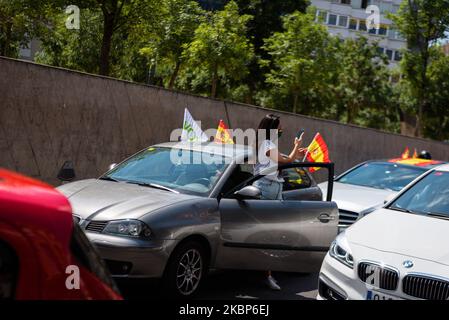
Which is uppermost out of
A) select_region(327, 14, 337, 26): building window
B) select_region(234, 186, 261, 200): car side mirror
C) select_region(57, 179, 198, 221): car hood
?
select_region(327, 14, 337, 26): building window

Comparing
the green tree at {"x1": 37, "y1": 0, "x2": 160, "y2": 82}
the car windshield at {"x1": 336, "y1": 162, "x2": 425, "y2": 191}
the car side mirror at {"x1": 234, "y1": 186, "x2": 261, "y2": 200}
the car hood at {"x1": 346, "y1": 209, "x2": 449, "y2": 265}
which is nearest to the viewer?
the car hood at {"x1": 346, "y1": 209, "x2": 449, "y2": 265}

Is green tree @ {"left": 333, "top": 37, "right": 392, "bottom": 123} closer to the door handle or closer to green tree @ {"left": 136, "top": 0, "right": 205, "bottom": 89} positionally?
green tree @ {"left": 136, "top": 0, "right": 205, "bottom": 89}

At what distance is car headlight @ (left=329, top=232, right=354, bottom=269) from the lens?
4926 millimetres

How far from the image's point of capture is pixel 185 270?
214 inches

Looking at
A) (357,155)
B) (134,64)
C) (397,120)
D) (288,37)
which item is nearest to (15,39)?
(134,64)

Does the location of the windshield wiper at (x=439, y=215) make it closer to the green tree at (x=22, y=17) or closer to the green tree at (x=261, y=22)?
the green tree at (x=22, y=17)

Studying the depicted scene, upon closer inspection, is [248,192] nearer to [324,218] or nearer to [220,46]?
[324,218]

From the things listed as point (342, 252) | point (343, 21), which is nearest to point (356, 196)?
point (342, 252)

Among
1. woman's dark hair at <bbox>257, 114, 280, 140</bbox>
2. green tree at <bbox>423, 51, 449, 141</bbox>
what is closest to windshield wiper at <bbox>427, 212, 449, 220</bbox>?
woman's dark hair at <bbox>257, 114, 280, 140</bbox>

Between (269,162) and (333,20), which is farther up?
(333,20)

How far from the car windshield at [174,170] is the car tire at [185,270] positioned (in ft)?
2.07

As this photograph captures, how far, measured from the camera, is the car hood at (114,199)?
5.21 meters

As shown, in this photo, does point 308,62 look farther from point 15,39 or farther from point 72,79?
point 72,79

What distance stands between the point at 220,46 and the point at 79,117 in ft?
34.9
